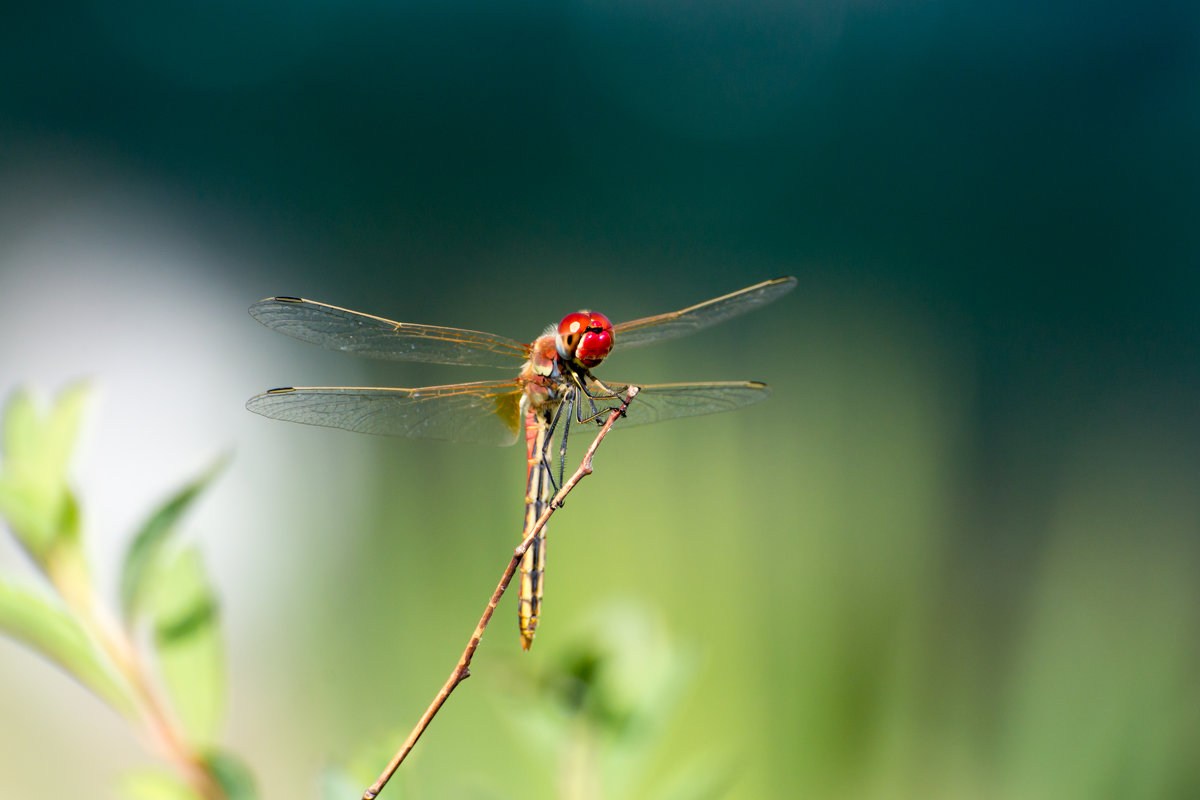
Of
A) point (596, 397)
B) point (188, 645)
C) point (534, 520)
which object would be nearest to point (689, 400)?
point (596, 397)

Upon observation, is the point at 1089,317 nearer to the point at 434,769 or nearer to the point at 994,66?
the point at 994,66

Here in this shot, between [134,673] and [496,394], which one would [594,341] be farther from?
[134,673]

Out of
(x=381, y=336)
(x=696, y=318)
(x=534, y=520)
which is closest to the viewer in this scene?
(x=534, y=520)

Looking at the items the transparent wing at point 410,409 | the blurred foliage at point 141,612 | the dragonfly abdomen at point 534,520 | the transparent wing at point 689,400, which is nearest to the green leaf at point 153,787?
the blurred foliage at point 141,612

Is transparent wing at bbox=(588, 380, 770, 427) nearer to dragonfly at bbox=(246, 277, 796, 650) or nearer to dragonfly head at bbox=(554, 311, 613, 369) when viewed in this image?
dragonfly at bbox=(246, 277, 796, 650)

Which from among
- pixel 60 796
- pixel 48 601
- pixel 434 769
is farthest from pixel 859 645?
pixel 60 796

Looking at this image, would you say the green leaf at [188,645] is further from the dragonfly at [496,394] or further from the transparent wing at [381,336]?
the transparent wing at [381,336]
